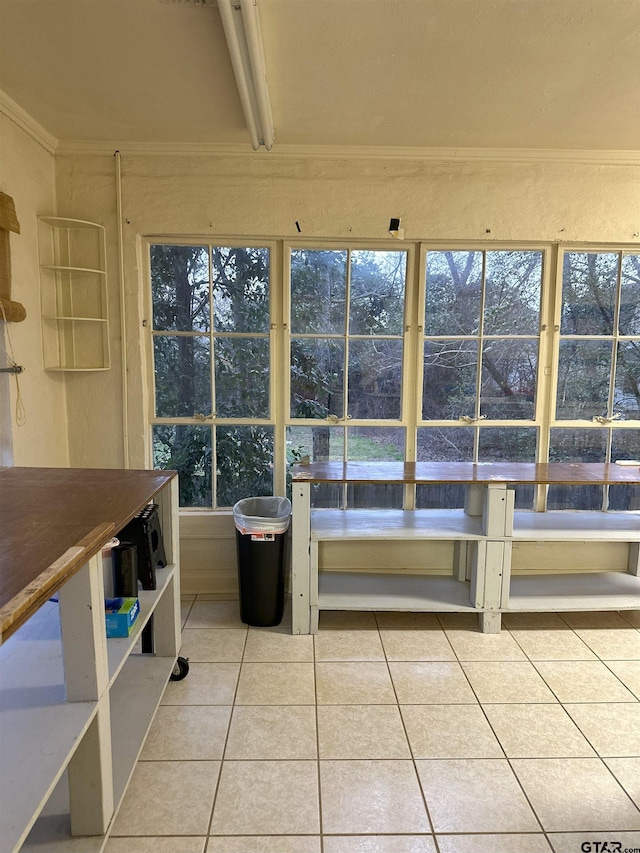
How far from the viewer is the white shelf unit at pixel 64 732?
120 centimetres

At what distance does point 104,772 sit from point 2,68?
9.63 feet

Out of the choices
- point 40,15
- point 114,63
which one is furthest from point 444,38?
point 40,15

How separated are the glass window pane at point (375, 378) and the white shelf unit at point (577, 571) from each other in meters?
1.15

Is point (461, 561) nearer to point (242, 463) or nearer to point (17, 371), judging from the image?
point (242, 463)

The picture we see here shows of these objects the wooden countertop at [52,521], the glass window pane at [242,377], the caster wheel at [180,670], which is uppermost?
the glass window pane at [242,377]

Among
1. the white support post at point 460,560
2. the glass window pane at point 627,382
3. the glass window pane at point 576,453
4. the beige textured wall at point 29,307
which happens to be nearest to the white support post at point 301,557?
the white support post at point 460,560

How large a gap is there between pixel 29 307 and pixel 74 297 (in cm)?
33

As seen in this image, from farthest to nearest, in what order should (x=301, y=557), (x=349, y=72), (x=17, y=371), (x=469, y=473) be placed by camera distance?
(x=469, y=473) < (x=301, y=557) < (x=17, y=371) < (x=349, y=72)

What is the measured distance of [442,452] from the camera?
11.4ft

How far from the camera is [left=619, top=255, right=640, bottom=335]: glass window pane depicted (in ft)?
11.1

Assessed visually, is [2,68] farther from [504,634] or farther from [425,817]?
[504,634]

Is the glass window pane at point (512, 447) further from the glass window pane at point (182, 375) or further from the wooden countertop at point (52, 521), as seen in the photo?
the wooden countertop at point (52, 521)

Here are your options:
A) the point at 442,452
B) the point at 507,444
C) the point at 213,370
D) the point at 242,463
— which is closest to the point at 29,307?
the point at 213,370

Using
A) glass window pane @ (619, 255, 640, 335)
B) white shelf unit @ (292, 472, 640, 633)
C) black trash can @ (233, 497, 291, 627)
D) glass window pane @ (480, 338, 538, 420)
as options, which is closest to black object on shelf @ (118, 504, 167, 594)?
black trash can @ (233, 497, 291, 627)
